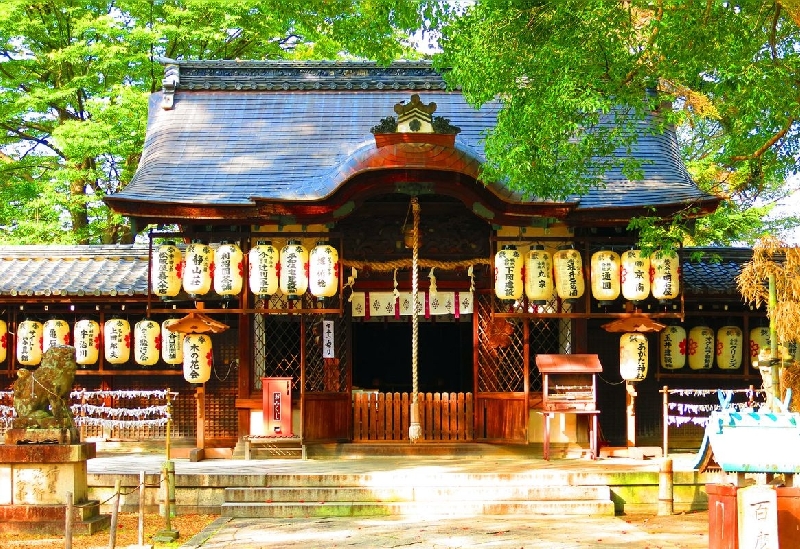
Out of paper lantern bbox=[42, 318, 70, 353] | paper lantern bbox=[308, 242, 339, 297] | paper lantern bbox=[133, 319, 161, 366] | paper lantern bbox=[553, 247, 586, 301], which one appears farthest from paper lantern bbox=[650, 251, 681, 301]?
paper lantern bbox=[42, 318, 70, 353]

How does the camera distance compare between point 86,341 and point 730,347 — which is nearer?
point 730,347

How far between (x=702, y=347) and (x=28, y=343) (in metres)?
11.5

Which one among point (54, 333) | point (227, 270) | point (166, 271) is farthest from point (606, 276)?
point (54, 333)

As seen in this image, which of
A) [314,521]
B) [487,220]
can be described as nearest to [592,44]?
[487,220]

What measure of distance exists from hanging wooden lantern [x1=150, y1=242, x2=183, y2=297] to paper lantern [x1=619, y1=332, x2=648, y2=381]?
7.26 meters

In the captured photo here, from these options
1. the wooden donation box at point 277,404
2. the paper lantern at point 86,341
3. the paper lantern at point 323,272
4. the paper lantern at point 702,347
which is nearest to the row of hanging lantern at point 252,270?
the paper lantern at point 323,272

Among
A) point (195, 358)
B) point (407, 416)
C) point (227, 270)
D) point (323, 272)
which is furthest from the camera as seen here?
point (407, 416)

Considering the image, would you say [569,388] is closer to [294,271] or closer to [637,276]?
[637,276]

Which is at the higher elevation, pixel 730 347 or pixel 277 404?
pixel 730 347

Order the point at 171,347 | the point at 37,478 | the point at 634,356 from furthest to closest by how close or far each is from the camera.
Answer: the point at 171,347
the point at 634,356
the point at 37,478

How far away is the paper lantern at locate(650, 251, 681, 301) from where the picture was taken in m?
16.2

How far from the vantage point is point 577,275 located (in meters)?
16.3

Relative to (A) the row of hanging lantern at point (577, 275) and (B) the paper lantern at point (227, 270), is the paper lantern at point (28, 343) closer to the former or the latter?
(B) the paper lantern at point (227, 270)

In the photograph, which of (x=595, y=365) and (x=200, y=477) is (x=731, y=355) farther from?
(x=200, y=477)
